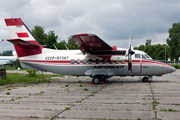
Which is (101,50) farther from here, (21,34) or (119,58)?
(21,34)

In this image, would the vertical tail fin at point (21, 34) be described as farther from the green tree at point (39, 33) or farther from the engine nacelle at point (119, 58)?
the green tree at point (39, 33)

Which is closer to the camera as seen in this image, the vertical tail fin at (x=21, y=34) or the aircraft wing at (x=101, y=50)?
the aircraft wing at (x=101, y=50)

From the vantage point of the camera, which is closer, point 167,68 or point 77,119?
point 77,119

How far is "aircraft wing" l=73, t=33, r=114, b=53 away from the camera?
1346 cm

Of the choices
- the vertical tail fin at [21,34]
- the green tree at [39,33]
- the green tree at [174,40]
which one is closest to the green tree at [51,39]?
the green tree at [39,33]

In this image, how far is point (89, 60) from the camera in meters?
17.5

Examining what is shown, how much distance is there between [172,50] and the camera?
6756 centimetres

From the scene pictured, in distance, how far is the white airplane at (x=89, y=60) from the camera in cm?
1636

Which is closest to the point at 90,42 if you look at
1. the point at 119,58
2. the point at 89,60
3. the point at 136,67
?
the point at 89,60

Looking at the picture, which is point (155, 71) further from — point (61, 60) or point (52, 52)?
point (52, 52)

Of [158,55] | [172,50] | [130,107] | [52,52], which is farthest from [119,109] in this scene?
[158,55]

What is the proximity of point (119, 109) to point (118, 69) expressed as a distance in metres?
10.0

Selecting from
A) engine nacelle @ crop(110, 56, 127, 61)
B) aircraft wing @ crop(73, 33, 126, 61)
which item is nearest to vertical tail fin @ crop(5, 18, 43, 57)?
aircraft wing @ crop(73, 33, 126, 61)

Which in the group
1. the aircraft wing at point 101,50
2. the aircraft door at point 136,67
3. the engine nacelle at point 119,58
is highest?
the aircraft wing at point 101,50
